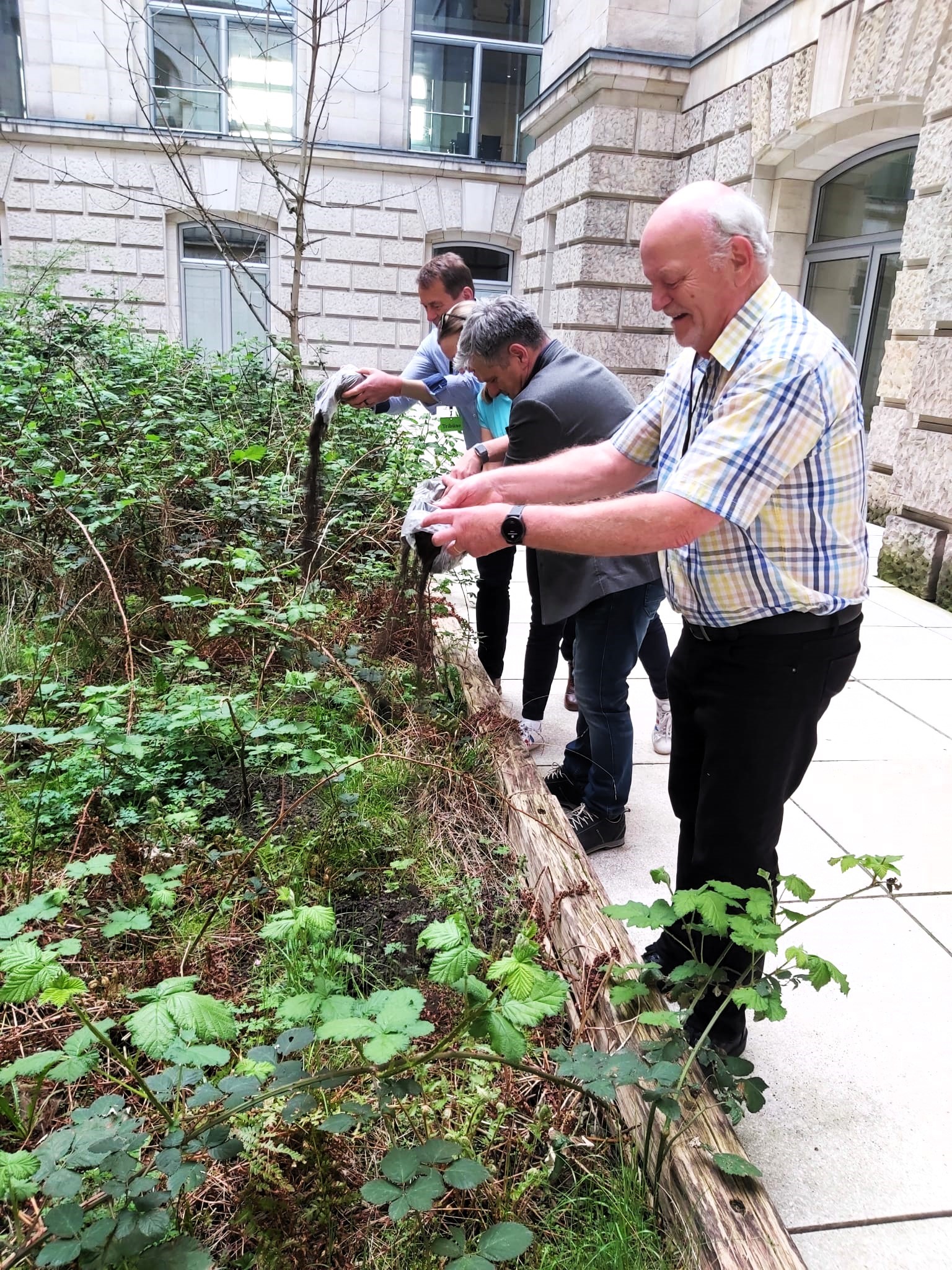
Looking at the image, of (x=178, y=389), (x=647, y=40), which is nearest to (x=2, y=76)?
(x=647, y=40)

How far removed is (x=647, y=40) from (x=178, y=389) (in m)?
7.75

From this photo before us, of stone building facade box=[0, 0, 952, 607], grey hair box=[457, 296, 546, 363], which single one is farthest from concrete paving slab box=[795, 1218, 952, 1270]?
stone building facade box=[0, 0, 952, 607]

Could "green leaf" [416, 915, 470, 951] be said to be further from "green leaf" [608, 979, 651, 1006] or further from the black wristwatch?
the black wristwatch

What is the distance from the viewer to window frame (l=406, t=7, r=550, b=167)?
16.2 metres

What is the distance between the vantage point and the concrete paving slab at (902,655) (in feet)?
16.8

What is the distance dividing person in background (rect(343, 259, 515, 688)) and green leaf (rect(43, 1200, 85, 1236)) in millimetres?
3120

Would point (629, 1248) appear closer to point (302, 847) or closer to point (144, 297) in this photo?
point (302, 847)

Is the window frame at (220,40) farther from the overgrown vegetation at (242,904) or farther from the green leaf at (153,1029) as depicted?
the green leaf at (153,1029)

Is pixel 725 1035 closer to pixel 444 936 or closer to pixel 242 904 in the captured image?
pixel 444 936

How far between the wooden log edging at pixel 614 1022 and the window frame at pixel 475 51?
15.6 m

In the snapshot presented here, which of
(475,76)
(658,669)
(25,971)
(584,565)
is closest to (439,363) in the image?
(658,669)

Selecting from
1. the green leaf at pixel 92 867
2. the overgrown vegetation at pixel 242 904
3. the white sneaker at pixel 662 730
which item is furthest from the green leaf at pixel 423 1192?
the white sneaker at pixel 662 730

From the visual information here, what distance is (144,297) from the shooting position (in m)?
16.2

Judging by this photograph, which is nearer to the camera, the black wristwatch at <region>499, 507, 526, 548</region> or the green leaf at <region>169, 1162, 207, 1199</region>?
the green leaf at <region>169, 1162, 207, 1199</region>
